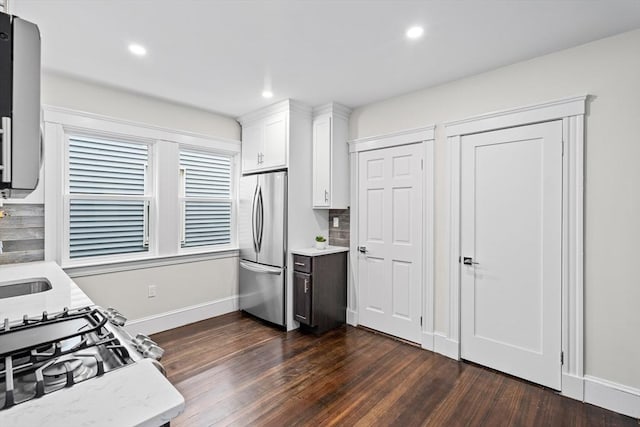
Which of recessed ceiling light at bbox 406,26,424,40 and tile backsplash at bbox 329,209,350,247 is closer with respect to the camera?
recessed ceiling light at bbox 406,26,424,40

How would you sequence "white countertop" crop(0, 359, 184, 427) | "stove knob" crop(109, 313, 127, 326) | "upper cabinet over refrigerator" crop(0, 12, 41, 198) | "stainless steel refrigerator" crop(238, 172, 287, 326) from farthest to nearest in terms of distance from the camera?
"stainless steel refrigerator" crop(238, 172, 287, 326), "stove knob" crop(109, 313, 127, 326), "upper cabinet over refrigerator" crop(0, 12, 41, 198), "white countertop" crop(0, 359, 184, 427)

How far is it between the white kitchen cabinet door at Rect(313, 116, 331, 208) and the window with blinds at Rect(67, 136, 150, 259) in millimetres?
1866

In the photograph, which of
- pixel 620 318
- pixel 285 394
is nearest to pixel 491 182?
pixel 620 318

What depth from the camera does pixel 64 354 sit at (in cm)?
90

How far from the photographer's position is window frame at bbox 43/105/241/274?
2867mm

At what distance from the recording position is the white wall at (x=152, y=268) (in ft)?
9.88

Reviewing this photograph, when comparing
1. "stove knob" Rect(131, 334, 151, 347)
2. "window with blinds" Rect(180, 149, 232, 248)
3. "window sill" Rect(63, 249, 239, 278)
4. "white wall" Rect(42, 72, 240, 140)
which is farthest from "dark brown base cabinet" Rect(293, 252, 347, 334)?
"stove knob" Rect(131, 334, 151, 347)

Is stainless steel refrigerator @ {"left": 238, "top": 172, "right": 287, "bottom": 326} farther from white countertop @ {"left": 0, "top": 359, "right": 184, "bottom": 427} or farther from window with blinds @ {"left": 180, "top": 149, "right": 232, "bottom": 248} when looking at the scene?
white countertop @ {"left": 0, "top": 359, "right": 184, "bottom": 427}

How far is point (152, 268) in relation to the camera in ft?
11.5

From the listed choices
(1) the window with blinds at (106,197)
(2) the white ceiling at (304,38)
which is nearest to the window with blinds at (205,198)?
(1) the window with blinds at (106,197)

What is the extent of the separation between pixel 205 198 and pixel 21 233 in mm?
1725

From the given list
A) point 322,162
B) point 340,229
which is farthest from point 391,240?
point 322,162

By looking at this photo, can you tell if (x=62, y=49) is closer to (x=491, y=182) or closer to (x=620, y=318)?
(x=491, y=182)

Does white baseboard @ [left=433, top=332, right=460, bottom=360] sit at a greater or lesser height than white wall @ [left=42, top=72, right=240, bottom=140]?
lesser
